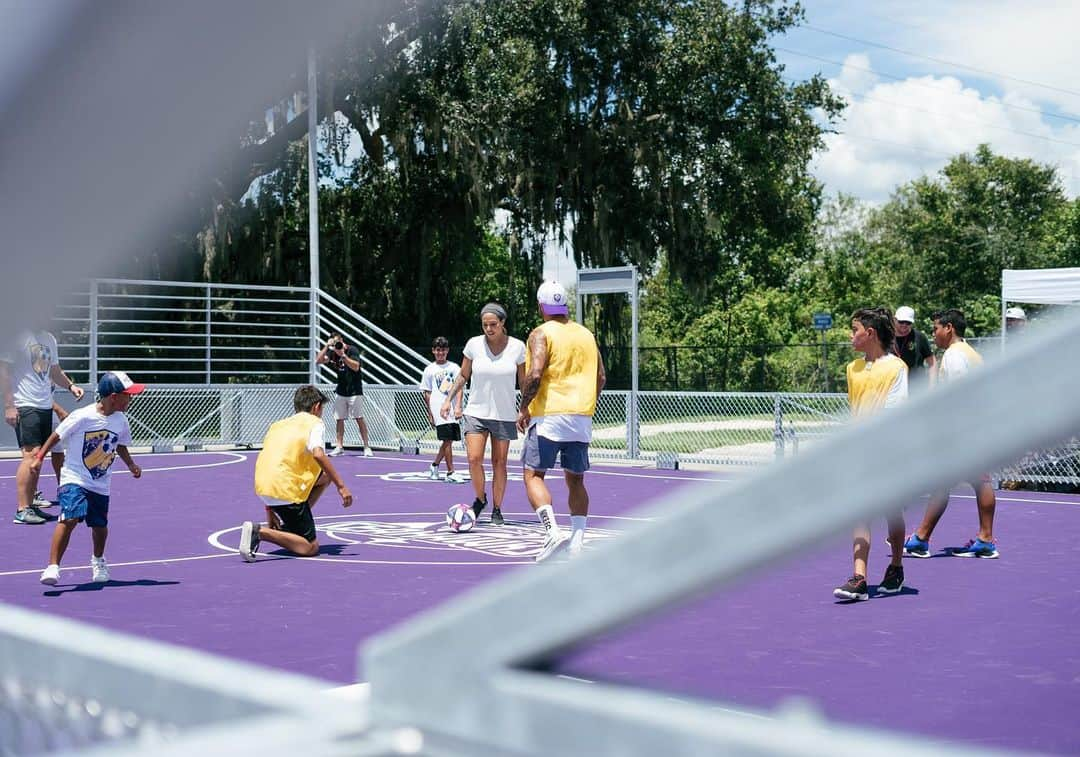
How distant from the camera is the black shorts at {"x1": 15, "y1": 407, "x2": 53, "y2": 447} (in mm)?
12719

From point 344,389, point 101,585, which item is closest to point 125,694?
point 101,585

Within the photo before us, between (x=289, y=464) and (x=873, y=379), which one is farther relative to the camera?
(x=289, y=464)

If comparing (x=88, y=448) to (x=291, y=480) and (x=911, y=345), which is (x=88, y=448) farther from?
(x=911, y=345)

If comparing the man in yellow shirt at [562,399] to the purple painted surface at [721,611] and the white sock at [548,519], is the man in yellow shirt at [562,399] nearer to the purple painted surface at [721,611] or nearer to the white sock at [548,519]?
the white sock at [548,519]

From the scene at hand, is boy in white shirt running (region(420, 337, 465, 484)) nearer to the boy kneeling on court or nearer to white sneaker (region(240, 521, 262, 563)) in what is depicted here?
the boy kneeling on court

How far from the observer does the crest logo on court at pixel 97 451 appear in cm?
850

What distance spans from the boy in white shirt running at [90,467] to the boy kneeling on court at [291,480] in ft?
4.15

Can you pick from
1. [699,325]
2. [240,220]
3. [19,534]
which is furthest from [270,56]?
[699,325]

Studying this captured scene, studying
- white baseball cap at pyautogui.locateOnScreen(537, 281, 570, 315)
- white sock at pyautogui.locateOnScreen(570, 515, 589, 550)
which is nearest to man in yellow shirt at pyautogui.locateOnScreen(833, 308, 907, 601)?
white sock at pyautogui.locateOnScreen(570, 515, 589, 550)

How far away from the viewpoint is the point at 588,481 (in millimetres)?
17219

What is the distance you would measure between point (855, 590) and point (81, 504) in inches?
192

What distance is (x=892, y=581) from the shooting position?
8352 mm

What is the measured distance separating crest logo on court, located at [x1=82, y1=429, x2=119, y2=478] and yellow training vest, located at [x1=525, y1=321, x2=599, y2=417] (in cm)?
292

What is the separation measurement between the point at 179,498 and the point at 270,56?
13876mm
